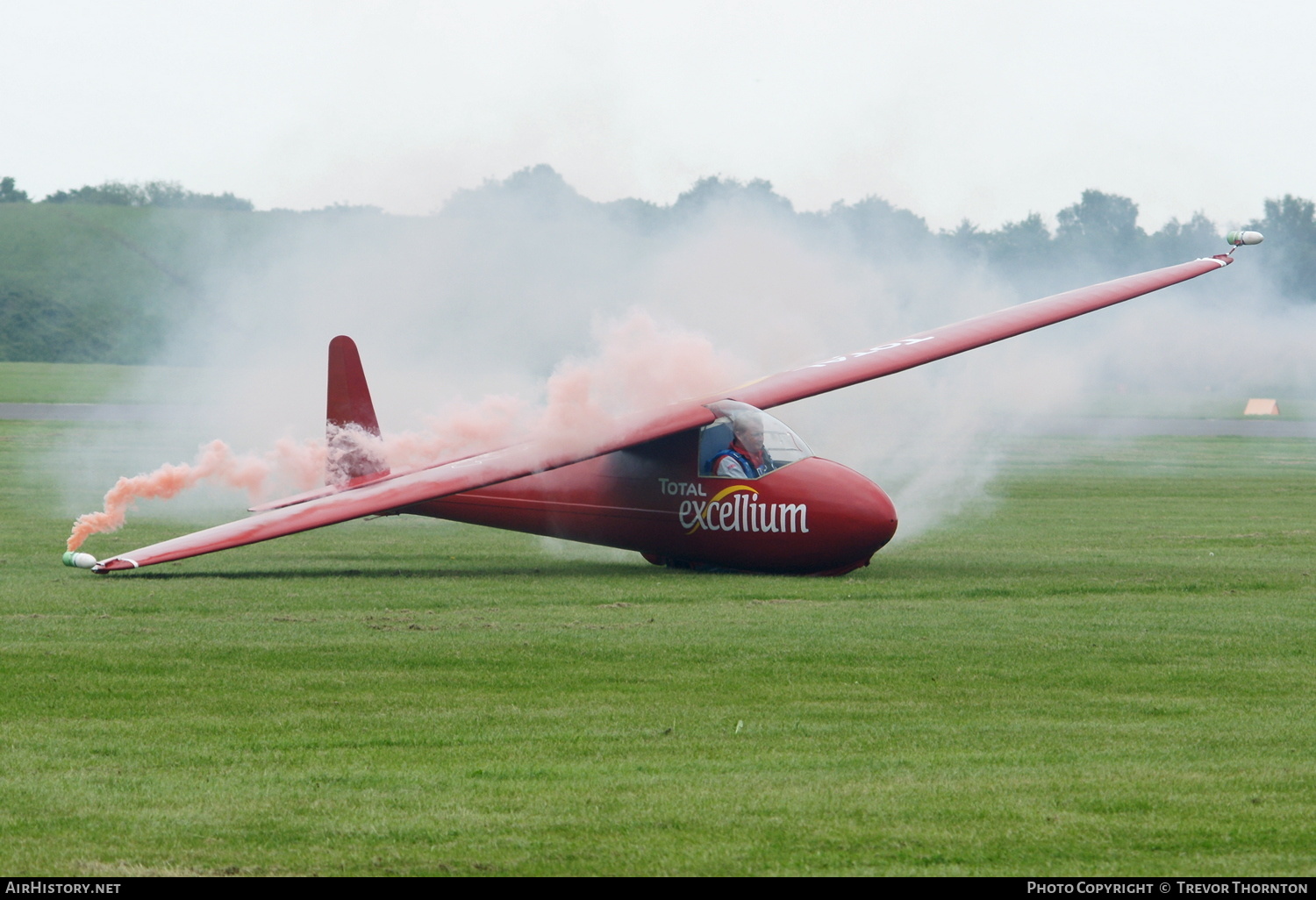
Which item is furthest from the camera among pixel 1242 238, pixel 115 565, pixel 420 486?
pixel 1242 238

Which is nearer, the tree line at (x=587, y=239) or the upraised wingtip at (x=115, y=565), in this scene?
the upraised wingtip at (x=115, y=565)

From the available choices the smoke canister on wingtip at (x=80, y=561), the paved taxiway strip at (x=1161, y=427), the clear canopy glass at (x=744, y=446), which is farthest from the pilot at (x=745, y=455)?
the paved taxiway strip at (x=1161, y=427)

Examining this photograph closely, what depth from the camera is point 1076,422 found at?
6994 cm

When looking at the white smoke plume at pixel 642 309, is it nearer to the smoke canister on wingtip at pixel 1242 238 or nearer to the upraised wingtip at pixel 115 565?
the upraised wingtip at pixel 115 565

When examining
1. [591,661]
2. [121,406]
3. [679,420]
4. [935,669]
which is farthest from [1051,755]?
[121,406]

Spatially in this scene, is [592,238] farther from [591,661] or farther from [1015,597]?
[591,661]

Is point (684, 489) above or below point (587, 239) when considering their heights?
below

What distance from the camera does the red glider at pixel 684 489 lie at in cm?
1870

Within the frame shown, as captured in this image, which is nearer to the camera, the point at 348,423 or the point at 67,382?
the point at 348,423

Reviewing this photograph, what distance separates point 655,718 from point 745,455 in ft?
29.5

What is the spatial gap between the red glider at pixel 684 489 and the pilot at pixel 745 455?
2cm

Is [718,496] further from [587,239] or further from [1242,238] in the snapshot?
[587,239]

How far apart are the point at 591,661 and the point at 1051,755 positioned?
4.70 metres

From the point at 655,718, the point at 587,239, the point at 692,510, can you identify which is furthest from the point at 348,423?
the point at 587,239
